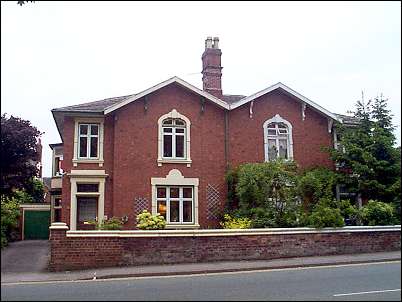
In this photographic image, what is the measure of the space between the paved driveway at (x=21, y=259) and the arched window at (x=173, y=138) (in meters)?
6.62

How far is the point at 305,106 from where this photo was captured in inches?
950

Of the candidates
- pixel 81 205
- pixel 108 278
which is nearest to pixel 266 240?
pixel 108 278

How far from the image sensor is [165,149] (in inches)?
893

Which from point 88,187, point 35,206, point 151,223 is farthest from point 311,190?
point 35,206

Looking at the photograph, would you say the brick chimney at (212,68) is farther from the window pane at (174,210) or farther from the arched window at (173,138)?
the window pane at (174,210)

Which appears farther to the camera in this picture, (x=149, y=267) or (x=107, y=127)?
(x=107, y=127)

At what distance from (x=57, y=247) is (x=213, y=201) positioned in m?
8.67

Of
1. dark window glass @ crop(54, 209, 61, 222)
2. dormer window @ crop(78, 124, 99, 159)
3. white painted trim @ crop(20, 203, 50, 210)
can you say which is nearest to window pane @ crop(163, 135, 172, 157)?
dormer window @ crop(78, 124, 99, 159)

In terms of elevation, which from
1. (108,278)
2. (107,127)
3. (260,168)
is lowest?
(108,278)

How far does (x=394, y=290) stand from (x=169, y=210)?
16868mm

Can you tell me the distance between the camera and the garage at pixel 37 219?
3228 centimetres

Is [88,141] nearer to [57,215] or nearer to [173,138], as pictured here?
[173,138]

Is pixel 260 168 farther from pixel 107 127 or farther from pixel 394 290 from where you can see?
pixel 394 290

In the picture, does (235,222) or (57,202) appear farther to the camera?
(57,202)
